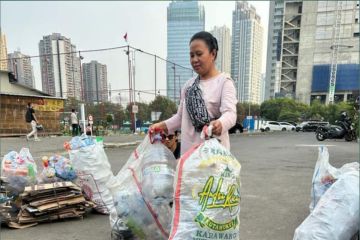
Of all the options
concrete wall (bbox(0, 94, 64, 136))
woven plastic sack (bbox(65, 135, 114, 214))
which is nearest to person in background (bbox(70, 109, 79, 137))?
concrete wall (bbox(0, 94, 64, 136))

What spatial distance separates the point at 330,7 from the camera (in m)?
48.5

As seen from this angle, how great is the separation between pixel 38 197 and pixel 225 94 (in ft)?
6.52

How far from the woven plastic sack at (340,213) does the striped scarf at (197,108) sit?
0.75 meters

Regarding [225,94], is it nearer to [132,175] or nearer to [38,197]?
[132,175]

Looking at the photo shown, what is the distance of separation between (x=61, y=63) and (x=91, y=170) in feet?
36.5

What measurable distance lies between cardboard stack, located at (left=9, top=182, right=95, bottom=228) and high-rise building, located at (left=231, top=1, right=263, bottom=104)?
23.9 m

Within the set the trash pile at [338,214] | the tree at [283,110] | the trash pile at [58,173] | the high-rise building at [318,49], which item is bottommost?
the tree at [283,110]

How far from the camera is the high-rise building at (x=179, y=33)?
10.3 meters

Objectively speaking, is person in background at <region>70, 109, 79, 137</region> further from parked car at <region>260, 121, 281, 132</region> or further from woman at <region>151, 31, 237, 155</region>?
parked car at <region>260, 121, 281, 132</region>

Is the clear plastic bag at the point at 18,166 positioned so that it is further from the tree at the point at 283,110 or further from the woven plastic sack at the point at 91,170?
the tree at the point at 283,110

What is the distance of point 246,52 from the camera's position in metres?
33.2

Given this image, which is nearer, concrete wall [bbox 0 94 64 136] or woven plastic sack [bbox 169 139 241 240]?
woven plastic sack [bbox 169 139 241 240]

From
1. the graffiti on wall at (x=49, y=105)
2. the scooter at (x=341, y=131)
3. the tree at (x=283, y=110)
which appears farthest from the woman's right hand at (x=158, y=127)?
the tree at (x=283, y=110)

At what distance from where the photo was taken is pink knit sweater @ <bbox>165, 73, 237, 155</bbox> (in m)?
1.45
